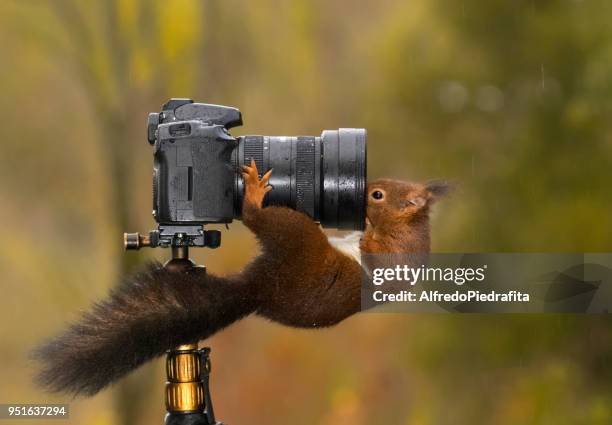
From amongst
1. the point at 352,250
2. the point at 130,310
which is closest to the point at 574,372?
the point at 352,250

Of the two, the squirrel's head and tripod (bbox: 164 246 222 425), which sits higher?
the squirrel's head

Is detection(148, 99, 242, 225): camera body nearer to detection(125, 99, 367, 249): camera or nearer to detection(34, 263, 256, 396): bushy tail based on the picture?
detection(125, 99, 367, 249): camera

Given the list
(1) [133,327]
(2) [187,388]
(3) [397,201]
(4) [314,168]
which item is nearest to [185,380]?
(2) [187,388]

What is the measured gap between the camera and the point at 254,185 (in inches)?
54.1

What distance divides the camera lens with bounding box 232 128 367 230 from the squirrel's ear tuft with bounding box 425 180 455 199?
34cm

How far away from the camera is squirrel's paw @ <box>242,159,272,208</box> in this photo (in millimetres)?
1370

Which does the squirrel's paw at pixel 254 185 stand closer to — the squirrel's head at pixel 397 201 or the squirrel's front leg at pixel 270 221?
the squirrel's front leg at pixel 270 221

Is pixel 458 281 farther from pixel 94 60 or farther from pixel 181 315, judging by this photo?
pixel 94 60

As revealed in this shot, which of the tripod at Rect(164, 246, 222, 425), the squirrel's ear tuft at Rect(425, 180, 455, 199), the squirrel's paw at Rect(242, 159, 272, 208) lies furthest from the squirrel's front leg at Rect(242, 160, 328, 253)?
the squirrel's ear tuft at Rect(425, 180, 455, 199)

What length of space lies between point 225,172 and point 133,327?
314 millimetres

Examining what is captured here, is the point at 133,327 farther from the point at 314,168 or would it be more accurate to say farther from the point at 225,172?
the point at 314,168

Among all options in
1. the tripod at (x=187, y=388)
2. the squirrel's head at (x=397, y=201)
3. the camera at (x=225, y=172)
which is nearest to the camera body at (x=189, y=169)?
the camera at (x=225, y=172)

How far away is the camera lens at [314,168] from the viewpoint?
54.7 inches

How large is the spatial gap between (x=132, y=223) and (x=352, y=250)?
3.78 feet
